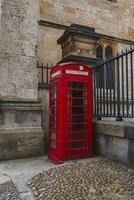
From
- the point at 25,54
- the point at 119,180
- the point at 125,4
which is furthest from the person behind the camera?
the point at 125,4

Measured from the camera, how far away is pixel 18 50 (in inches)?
222

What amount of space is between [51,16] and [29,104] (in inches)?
192

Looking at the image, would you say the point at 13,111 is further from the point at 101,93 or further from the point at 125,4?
the point at 125,4

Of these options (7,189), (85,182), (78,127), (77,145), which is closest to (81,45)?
(78,127)

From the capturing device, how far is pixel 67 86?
493 cm

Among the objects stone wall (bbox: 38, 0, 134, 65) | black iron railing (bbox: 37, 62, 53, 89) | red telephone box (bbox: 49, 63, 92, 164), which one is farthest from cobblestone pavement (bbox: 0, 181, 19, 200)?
stone wall (bbox: 38, 0, 134, 65)

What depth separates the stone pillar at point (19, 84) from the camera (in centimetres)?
538

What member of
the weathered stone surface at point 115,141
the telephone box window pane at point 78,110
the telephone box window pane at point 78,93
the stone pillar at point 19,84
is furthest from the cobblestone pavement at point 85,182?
the telephone box window pane at point 78,93

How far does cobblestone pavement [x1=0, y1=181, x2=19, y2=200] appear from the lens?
302cm

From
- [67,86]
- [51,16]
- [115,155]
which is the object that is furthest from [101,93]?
[51,16]

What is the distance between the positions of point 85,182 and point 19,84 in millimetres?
3123

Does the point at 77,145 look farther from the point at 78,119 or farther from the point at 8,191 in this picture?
the point at 8,191

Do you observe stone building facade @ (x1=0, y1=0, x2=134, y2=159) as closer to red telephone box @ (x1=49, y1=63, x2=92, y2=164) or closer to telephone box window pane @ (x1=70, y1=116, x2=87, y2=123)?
red telephone box @ (x1=49, y1=63, x2=92, y2=164)

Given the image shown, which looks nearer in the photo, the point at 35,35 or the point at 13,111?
the point at 13,111
